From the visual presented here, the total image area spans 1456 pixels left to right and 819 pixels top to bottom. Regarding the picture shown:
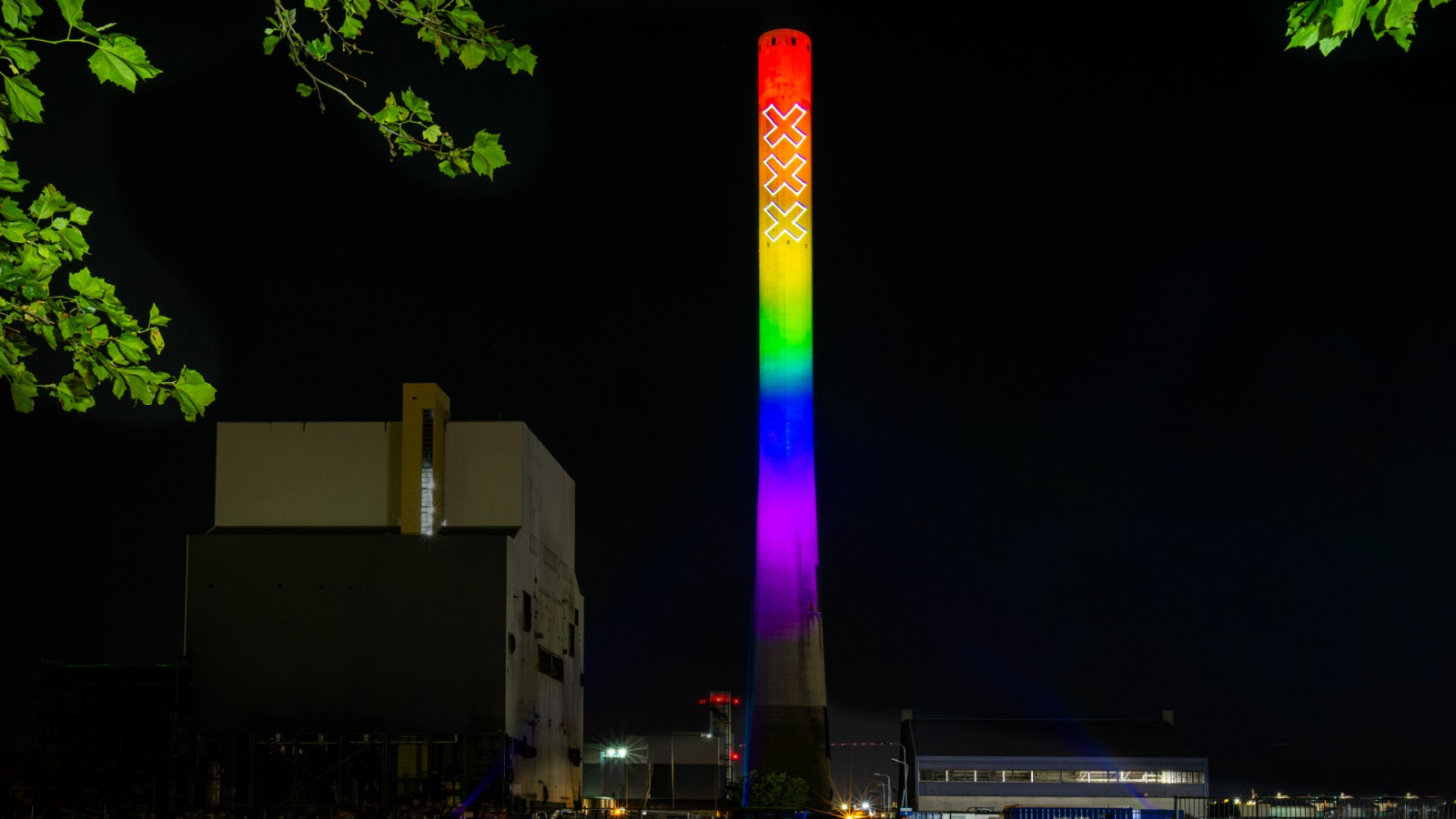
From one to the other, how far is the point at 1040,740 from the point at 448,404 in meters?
44.7

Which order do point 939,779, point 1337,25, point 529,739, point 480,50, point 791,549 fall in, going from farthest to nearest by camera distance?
point 939,779, point 791,549, point 529,739, point 480,50, point 1337,25

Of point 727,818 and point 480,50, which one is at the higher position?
point 480,50

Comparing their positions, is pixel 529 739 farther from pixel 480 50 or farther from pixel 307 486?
pixel 480 50

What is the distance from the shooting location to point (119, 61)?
A: 25.6 feet

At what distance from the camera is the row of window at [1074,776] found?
9331cm

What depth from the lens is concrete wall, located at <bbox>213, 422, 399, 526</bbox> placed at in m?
72.4

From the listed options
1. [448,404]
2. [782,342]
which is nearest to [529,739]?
[448,404]

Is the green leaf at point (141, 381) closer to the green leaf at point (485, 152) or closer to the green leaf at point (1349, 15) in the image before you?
the green leaf at point (485, 152)

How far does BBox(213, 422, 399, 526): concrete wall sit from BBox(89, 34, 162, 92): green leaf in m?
65.5

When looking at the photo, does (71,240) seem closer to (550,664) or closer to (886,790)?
(550,664)

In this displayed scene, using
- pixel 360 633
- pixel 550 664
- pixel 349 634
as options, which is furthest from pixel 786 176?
pixel 349 634

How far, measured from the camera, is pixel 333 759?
64.1m

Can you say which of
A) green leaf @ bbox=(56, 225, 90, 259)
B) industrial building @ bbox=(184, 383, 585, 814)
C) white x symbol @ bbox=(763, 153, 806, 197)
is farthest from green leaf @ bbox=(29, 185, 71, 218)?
white x symbol @ bbox=(763, 153, 806, 197)

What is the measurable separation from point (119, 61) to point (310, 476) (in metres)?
67.6
